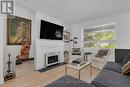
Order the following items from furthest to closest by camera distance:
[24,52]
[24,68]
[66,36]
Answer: [66,36] < [24,52] < [24,68]

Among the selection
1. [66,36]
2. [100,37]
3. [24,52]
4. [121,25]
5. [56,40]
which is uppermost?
[121,25]

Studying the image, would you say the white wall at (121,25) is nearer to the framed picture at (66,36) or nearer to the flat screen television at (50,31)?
the framed picture at (66,36)

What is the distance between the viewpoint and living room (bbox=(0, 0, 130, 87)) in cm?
287

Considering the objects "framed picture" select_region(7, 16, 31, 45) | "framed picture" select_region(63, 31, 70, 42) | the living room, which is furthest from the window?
"framed picture" select_region(7, 16, 31, 45)

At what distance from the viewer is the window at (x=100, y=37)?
4430mm

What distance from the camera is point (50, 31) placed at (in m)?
3.97

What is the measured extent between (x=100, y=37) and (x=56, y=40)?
2.19 metres

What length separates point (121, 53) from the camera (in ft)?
9.88

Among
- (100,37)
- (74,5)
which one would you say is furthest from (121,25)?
(74,5)

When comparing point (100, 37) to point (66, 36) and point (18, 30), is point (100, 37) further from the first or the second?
point (18, 30)

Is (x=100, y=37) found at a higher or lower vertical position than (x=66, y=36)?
lower

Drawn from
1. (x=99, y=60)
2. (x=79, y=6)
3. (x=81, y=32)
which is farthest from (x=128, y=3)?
(x=81, y=32)

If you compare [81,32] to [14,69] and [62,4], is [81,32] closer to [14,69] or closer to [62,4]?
[62,4]

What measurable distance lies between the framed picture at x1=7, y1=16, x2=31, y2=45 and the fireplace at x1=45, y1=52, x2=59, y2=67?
1.02 metres
